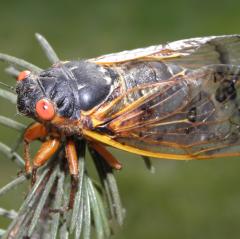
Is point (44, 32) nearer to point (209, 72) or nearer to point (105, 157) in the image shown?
point (209, 72)

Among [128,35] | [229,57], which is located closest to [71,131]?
[229,57]

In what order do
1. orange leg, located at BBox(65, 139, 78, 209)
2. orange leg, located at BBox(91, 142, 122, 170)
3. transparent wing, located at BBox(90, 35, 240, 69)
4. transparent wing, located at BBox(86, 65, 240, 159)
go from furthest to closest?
transparent wing, located at BBox(90, 35, 240, 69)
transparent wing, located at BBox(86, 65, 240, 159)
orange leg, located at BBox(91, 142, 122, 170)
orange leg, located at BBox(65, 139, 78, 209)

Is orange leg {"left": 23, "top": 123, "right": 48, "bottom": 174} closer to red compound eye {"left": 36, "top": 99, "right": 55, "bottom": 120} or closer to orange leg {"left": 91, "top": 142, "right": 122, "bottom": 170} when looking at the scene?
red compound eye {"left": 36, "top": 99, "right": 55, "bottom": 120}

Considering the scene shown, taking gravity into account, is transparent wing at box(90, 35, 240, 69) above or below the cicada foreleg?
above

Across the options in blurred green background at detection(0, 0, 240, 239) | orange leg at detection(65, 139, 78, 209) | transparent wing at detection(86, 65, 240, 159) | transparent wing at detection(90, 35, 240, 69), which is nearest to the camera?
orange leg at detection(65, 139, 78, 209)

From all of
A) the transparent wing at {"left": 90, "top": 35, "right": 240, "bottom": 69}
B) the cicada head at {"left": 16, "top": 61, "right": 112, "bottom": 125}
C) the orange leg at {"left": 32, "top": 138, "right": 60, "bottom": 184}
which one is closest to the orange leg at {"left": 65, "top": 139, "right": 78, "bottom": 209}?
the orange leg at {"left": 32, "top": 138, "right": 60, "bottom": 184}

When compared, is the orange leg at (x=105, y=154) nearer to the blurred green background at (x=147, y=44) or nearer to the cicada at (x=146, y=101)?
the cicada at (x=146, y=101)

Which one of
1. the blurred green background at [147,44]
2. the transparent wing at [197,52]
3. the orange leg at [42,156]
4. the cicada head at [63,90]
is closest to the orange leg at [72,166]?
the orange leg at [42,156]

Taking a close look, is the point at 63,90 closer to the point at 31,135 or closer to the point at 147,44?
the point at 31,135
